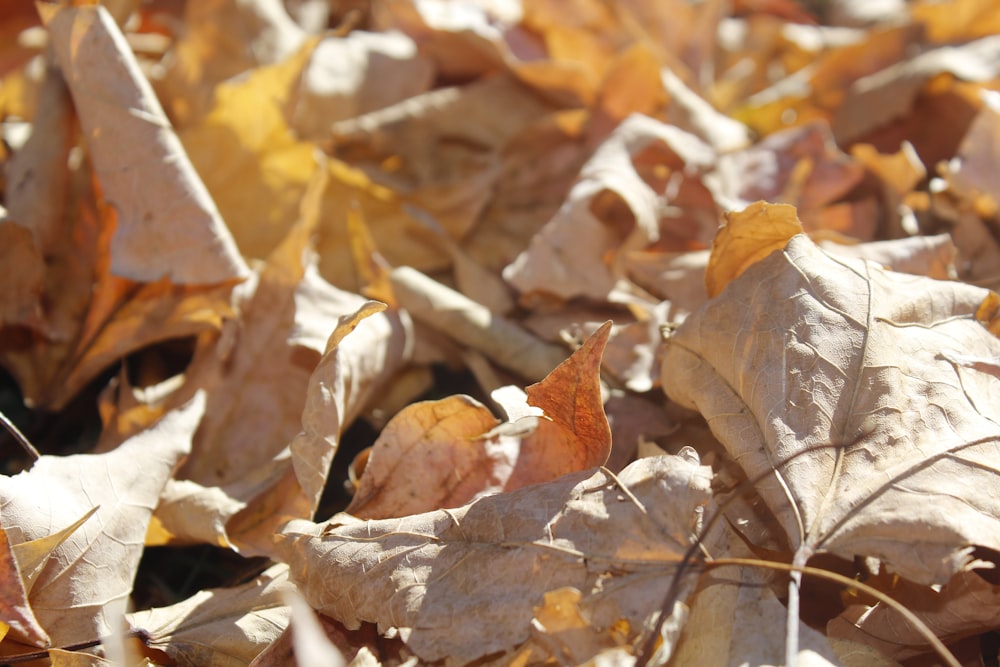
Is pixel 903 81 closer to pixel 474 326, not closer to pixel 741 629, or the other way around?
pixel 474 326

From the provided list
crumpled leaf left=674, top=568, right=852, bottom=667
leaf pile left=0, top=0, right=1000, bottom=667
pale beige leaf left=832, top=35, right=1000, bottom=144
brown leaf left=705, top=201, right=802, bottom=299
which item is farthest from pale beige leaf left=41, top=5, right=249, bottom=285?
pale beige leaf left=832, top=35, right=1000, bottom=144

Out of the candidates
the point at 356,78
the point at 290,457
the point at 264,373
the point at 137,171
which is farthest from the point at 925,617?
the point at 356,78

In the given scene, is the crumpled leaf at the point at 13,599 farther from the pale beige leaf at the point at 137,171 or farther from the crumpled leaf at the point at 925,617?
the crumpled leaf at the point at 925,617

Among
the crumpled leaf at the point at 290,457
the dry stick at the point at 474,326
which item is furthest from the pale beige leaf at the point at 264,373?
the dry stick at the point at 474,326

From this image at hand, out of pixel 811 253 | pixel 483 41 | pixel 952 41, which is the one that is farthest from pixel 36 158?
pixel 952 41

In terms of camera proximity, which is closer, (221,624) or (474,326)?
(221,624)

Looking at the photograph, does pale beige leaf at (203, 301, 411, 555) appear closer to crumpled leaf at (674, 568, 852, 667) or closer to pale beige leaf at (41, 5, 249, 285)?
pale beige leaf at (41, 5, 249, 285)
